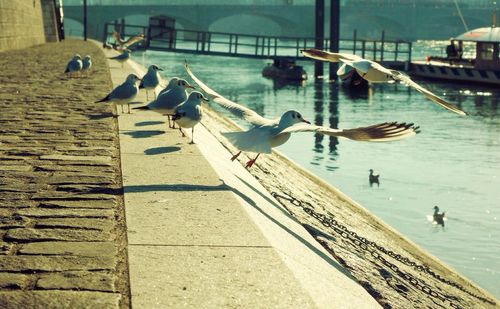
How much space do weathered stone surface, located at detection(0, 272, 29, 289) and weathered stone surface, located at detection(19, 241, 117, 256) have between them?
34 centimetres

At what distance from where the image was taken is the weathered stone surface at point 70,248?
3.77 m

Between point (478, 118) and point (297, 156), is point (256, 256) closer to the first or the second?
point (297, 156)

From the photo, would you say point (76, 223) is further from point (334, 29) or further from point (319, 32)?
point (319, 32)

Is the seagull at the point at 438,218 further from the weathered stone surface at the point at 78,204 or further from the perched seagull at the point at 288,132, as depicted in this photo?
the weathered stone surface at the point at 78,204

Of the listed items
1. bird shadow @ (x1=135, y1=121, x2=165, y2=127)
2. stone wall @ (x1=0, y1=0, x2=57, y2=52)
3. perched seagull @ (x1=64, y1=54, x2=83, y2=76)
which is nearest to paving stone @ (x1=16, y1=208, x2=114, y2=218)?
bird shadow @ (x1=135, y1=121, x2=165, y2=127)

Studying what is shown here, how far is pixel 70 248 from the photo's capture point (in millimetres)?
3824

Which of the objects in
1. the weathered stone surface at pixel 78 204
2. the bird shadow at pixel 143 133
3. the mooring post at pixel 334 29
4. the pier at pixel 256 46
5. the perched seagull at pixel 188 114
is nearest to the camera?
the weathered stone surface at pixel 78 204

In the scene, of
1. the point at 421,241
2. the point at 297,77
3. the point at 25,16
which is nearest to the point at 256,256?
the point at 421,241

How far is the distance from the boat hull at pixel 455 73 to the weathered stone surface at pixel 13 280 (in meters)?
30.3

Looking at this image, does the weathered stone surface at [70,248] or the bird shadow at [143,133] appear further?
the bird shadow at [143,133]

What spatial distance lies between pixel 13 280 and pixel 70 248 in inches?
19.3

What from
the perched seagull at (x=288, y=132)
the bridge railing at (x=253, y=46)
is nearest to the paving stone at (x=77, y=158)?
the perched seagull at (x=288, y=132)

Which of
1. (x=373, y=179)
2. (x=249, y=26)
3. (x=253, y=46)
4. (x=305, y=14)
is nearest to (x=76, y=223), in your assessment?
(x=373, y=179)

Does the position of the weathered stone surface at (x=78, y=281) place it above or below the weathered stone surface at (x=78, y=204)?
below
